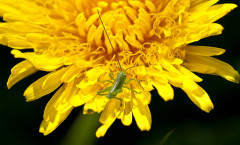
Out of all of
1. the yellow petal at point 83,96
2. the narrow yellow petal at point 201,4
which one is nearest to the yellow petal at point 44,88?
the yellow petal at point 83,96

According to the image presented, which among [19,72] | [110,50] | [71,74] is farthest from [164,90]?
[19,72]

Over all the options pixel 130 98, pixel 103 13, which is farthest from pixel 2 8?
pixel 130 98

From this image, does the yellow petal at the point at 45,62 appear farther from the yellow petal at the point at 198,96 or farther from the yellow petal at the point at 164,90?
the yellow petal at the point at 198,96

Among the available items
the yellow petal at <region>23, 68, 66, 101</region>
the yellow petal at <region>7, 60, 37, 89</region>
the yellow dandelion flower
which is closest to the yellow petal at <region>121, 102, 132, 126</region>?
the yellow dandelion flower

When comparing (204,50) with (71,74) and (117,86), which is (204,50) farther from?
(71,74)

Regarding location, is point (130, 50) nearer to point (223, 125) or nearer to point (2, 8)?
point (223, 125)

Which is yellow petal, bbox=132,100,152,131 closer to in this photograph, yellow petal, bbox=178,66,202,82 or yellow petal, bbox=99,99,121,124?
yellow petal, bbox=99,99,121,124
